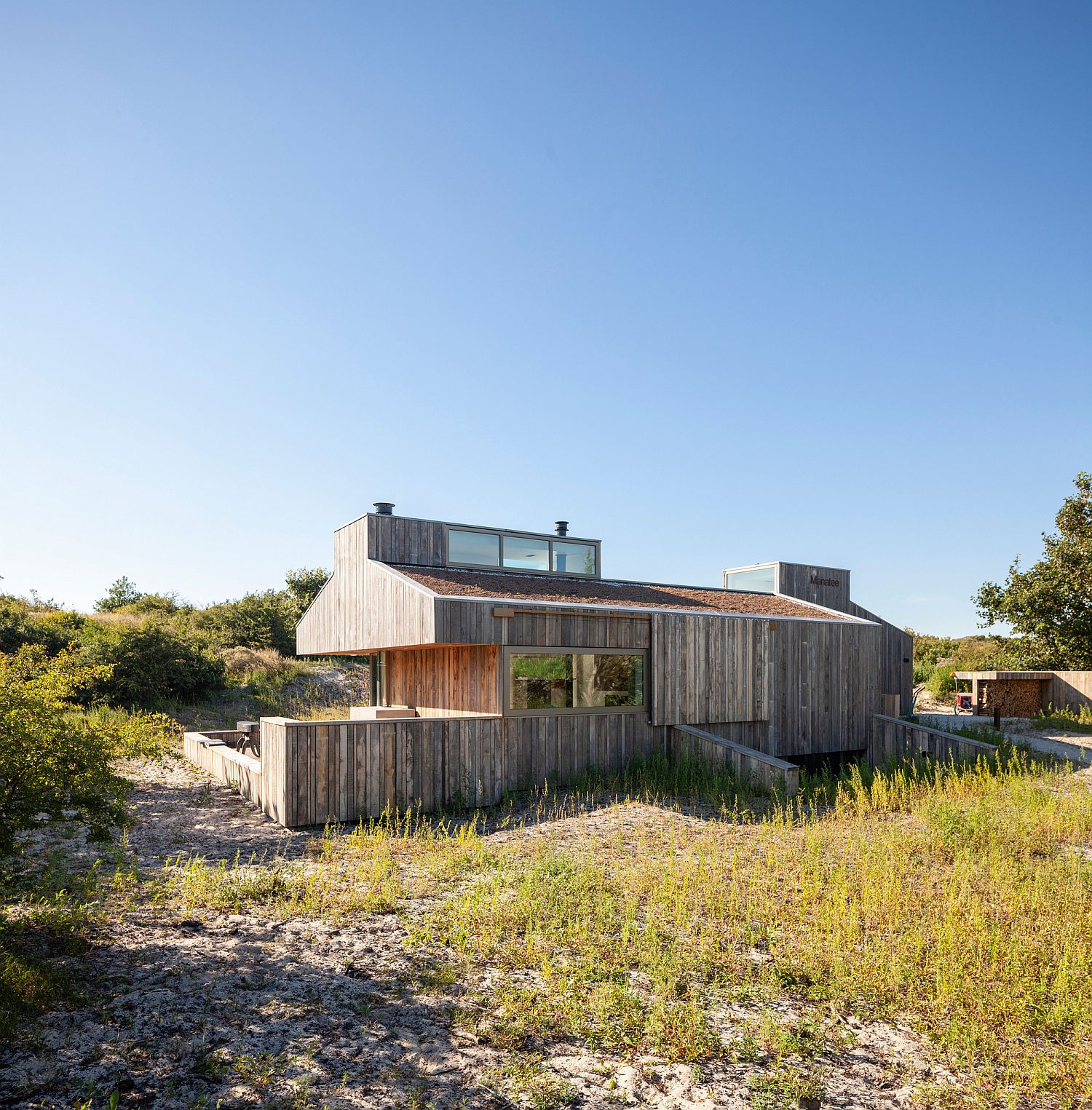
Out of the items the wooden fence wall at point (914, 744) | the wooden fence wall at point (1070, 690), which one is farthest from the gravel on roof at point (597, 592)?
the wooden fence wall at point (1070, 690)

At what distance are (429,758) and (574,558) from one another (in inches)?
266

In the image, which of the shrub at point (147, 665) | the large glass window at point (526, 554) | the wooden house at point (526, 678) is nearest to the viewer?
the wooden house at point (526, 678)

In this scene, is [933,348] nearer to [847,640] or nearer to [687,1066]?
[847,640]

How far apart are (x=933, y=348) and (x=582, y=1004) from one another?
48.4ft

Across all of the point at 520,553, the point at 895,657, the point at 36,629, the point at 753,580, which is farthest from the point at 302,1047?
the point at 36,629

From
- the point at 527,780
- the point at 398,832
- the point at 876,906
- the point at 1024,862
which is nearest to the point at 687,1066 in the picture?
the point at 876,906

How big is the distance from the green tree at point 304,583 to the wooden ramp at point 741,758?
64.9 feet

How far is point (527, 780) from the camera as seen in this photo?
36.1 feet

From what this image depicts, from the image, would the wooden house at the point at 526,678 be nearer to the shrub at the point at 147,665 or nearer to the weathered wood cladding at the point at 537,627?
the weathered wood cladding at the point at 537,627

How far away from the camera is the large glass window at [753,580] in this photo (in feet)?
62.5

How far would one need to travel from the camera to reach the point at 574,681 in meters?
11.8

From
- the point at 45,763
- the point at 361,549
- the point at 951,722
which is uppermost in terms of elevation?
the point at 361,549

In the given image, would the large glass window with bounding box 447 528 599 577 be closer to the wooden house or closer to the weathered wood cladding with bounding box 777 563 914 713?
the wooden house

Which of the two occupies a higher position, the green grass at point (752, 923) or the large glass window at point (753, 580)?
the large glass window at point (753, 580)
